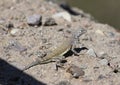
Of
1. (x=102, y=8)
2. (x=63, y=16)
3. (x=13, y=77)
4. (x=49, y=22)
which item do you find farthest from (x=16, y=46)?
(x=102, y=8)

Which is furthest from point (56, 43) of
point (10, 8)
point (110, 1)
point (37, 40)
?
point (110, 1)

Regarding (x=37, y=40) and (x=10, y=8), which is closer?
(x=37, y=40)

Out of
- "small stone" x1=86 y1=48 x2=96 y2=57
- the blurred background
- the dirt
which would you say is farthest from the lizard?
the blurred background

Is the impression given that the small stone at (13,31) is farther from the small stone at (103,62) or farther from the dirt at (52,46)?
the small stone at (103,62)

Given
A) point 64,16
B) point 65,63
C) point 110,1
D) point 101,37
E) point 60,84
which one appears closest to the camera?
point 60,84

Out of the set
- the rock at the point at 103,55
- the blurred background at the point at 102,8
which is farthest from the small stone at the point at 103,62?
the blurred background at the point at 102,8

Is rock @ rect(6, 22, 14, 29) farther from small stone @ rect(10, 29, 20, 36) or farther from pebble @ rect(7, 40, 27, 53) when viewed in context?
pebble @ rect(7, 40, 27, 53)

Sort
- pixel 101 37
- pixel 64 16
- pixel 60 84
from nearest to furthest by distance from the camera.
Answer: pixel 60 84 → pixel 101 37 → pixel 64 16

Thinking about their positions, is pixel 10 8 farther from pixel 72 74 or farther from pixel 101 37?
pixel 72 74
